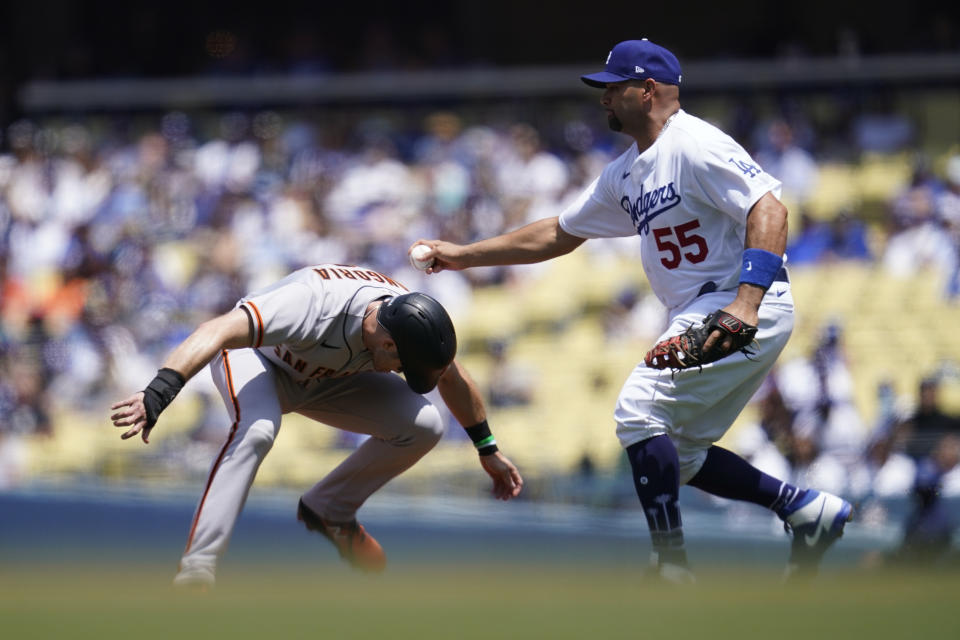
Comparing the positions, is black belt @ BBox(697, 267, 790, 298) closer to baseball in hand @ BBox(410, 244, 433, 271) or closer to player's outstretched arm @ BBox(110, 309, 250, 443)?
baseball in hand @ BBox(410, 244, 433, 271)

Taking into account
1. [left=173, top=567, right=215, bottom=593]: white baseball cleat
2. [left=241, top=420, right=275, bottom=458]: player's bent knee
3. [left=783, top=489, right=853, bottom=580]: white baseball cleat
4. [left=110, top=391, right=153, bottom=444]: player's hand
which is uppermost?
[left=110, top=391, right=153, bottom=444]: player's hand

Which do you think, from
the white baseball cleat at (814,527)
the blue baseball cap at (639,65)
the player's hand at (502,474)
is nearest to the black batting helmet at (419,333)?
the player's hand at (502,474)

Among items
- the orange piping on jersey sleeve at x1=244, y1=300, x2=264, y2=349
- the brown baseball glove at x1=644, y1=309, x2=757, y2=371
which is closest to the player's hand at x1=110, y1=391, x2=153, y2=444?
the orange piping on jersey sleeve at x1=244, y1=300, x2=264, y2=349

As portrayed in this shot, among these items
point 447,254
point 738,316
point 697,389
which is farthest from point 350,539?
point 738,316

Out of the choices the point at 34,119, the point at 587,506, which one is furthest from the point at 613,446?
the point at 34,119

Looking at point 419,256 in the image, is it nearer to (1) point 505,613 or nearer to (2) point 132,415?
(2) point 132,415

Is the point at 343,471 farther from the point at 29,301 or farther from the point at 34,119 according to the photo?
the point at 34,119
